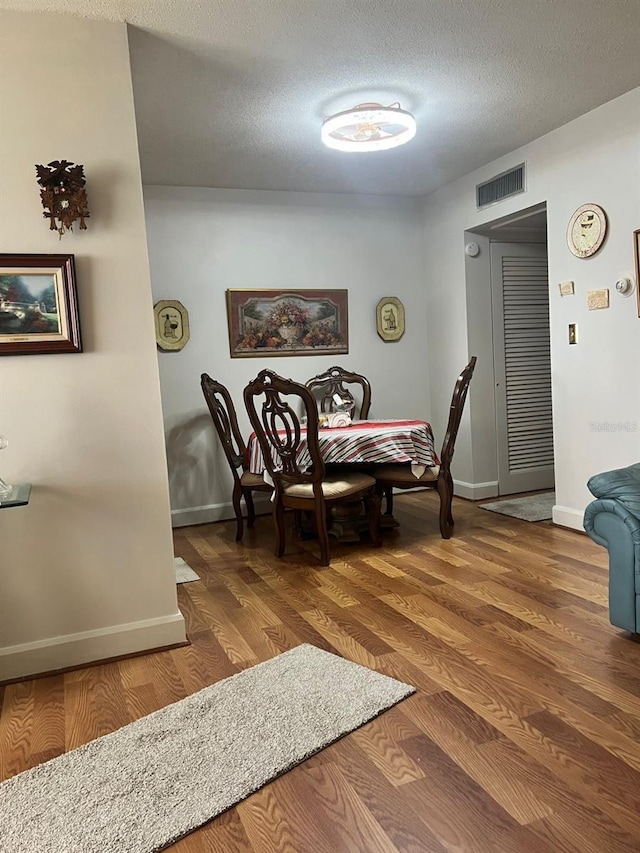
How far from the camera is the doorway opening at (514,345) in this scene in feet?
17.0

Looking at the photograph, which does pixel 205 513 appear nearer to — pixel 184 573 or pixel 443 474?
pixel 184 573

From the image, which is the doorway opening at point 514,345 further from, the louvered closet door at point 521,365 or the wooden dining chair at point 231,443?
the wooden dining chair at point 231,443

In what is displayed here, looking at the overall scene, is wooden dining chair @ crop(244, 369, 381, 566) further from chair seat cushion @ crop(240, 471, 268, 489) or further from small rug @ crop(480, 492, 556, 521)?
small rug @ crop(480, 492, 556, 521)

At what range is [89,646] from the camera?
2.64 meters

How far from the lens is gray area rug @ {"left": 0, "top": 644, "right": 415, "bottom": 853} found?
1.65 m

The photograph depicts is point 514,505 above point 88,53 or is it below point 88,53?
below

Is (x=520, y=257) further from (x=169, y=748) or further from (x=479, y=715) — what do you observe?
(x=169, y=748)

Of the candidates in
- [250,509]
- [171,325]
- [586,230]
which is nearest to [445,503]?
[250,509]

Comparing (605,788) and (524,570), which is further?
(524,570)

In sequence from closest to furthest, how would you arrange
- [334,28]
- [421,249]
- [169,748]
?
[169,748], [334,28], [421,249]

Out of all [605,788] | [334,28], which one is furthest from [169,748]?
[334,28]

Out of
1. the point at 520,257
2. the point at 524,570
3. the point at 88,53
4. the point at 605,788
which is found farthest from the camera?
the point at 520,257

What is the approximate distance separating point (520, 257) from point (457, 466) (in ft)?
5.88

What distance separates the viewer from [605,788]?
5.56ft
